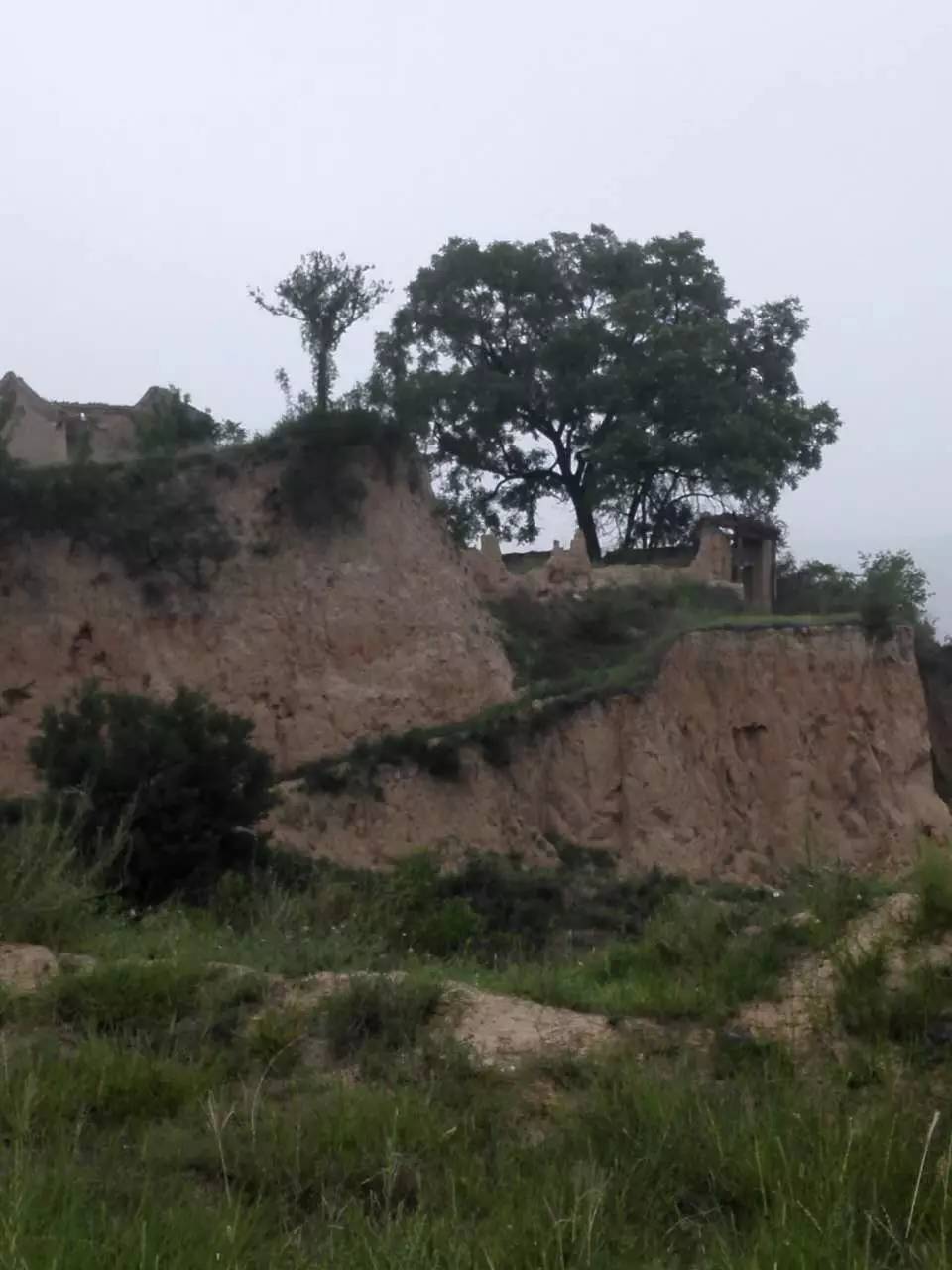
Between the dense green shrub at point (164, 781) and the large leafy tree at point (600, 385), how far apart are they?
68.0ft

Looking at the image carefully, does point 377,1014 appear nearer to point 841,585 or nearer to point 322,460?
point 322,460

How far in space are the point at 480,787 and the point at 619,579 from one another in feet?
25.5

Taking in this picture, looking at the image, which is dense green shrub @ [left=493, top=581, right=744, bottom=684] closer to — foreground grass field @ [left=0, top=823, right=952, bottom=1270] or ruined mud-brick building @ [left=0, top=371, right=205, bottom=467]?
ruined mud-brick building @ [left=0, top=371, right=205, bottom=467]

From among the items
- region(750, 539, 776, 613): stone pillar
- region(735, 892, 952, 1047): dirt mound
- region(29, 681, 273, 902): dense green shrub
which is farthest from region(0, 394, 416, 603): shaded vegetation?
region(735, 892, 952, 1047): dirt mound

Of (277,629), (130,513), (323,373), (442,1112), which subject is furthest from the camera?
(323,373)

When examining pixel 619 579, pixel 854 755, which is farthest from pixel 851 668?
pixel 619 579

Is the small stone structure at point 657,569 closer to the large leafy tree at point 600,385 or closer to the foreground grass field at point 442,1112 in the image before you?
the large leafy tree at point 600,385

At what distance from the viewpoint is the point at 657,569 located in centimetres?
2888

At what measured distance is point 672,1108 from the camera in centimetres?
540

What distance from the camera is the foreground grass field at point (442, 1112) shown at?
14.4 feet

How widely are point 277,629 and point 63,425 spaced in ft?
23.8

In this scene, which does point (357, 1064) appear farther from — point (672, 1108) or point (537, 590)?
point (537, 590)

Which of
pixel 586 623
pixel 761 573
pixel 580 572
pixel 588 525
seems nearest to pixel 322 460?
pixel 586 623

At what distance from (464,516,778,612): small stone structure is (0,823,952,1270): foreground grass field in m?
17.3
